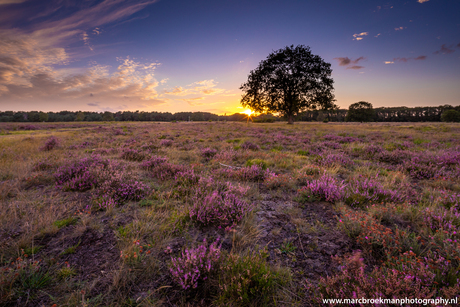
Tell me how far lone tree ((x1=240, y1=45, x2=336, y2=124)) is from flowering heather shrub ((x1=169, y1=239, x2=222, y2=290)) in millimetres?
36402

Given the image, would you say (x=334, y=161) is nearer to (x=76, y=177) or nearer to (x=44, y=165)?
Result: (x=76, y=177)

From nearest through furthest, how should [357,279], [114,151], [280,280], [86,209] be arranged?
1. [357,279]
2. [280,280]
3. [86,209]
4. [114,151]

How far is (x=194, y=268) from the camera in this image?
1975 millimetres

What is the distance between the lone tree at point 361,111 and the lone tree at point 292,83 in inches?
3067

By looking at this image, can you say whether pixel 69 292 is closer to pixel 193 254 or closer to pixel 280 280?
pixel 193 254

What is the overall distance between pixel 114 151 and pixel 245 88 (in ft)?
109

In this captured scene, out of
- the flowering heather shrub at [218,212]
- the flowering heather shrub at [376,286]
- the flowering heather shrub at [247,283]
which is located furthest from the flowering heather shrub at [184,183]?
the flowering heather shrub at [376,286]

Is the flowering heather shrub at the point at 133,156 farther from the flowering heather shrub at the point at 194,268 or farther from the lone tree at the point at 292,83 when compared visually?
the lone tree at the point at 292,83

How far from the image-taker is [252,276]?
179 centimetres

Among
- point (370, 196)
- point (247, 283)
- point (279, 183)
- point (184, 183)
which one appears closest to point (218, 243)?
point (247, 283)

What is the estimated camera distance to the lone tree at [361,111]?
93062 mm

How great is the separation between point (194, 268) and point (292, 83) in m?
37.7

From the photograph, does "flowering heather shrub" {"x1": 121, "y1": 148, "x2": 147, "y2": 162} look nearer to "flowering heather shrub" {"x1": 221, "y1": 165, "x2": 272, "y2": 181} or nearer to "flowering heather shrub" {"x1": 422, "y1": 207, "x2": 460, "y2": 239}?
"flowering heather shrub" {"x1": 221, "y1": 165, "x2": 272, "y2": 181}

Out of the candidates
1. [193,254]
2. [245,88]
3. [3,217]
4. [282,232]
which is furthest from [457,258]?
[245,88]
